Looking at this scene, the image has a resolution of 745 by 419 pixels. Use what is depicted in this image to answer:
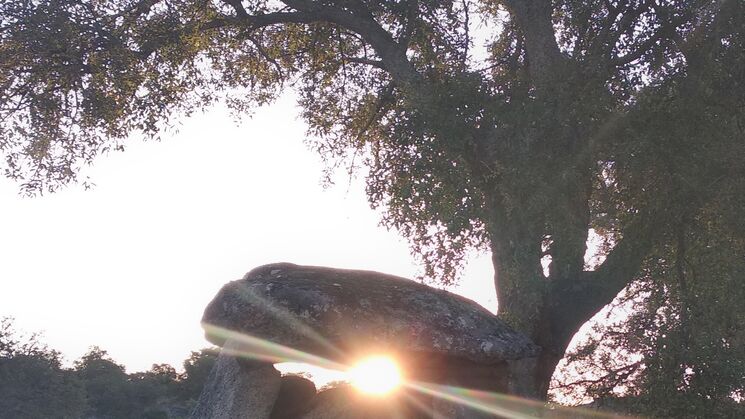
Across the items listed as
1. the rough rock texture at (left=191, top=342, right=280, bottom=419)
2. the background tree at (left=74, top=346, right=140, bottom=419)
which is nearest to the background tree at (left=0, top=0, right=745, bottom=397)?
the rough rock texture at (left=191, top=342, right=280, bottom=419)

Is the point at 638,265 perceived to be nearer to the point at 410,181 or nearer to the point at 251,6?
the point at 410,181

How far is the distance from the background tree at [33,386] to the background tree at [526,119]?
25481 mm

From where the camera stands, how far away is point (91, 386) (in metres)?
53.4

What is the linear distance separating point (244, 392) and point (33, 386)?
31706mm

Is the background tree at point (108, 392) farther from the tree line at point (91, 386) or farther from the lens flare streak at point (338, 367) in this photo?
the lens flare streak at point (338, 367)

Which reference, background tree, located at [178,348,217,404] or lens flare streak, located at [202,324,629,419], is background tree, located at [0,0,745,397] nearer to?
lens flare streak, located at [202,324,629,419]

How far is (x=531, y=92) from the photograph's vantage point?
14.0 m

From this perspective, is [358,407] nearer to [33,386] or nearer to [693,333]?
[693,333]

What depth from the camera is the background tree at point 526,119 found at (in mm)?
12727

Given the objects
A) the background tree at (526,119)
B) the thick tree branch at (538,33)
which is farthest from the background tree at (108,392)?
the thick tree branch at (538,33)

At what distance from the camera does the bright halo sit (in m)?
11.3

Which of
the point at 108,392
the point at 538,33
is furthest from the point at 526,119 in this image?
the point at 108,392

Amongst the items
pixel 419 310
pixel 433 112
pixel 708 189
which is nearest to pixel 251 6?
pixel 433 112

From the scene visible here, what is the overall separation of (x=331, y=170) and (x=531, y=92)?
7294 mm
